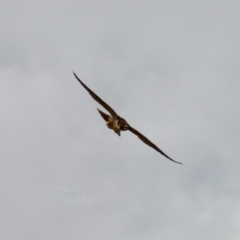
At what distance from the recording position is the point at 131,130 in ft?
131

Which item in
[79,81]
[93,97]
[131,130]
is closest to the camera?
[79,81]

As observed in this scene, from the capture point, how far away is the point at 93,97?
113 feet

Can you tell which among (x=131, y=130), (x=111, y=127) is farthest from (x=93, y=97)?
(x=131, y=130)

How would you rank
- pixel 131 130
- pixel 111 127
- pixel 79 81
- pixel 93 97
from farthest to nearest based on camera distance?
pixel 131 130 < pixel 111 127 < pixel 93 97 < pixel 79 81

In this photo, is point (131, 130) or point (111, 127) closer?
point (111, 127)

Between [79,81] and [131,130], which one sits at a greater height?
[131,130]

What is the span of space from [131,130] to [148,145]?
2.37m

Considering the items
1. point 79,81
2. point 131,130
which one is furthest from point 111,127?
point 79,81

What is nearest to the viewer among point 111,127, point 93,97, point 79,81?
point 79,81

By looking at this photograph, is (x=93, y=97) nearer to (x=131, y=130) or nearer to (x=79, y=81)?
(x=79, y=81)

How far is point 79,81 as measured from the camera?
30391 mm

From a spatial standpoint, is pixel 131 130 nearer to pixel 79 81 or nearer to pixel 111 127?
pixel 111 127

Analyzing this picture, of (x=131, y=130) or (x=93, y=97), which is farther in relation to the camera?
(x=131, y=130)

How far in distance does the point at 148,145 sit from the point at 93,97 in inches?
358
